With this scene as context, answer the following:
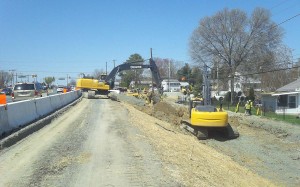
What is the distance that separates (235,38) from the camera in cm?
7050

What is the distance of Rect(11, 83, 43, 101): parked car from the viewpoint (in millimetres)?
34812

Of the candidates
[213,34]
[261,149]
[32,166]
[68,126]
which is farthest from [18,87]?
[213,34]

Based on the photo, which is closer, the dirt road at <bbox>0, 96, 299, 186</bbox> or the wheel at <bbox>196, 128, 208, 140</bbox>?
the dirt road at <bbox>0, 96, 299, 186</bbox>

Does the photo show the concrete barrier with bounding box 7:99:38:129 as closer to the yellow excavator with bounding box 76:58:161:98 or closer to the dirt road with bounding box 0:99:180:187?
the dirt road with bounding box 0:99:180:187

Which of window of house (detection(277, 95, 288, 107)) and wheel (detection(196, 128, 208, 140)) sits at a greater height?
window of house (detection(277, 95, 288, 107))

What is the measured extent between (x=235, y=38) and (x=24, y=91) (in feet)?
143

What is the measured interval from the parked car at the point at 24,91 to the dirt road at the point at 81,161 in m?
19.1

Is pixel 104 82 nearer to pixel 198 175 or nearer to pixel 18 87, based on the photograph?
pixel 18 87

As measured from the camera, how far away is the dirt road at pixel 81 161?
363 inches

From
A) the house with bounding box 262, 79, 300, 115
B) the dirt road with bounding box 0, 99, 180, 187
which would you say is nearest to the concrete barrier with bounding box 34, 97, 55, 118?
the dirt road with bounding box 0, 99, 180, 187

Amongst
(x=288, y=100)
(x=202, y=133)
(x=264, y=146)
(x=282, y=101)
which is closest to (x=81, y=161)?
(x=264, y=146)

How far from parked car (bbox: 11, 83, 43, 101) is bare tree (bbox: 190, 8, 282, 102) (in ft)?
128

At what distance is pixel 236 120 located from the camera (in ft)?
112

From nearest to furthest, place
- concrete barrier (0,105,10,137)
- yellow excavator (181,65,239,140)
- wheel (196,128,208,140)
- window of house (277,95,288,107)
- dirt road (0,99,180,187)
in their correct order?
dirt road (0,99,180,187) → concrete barrier (0,105,10,137) → yellow excavator (181,65,239,140) → wheel (196,128,208,140) → window of house (277,95,288,107)
